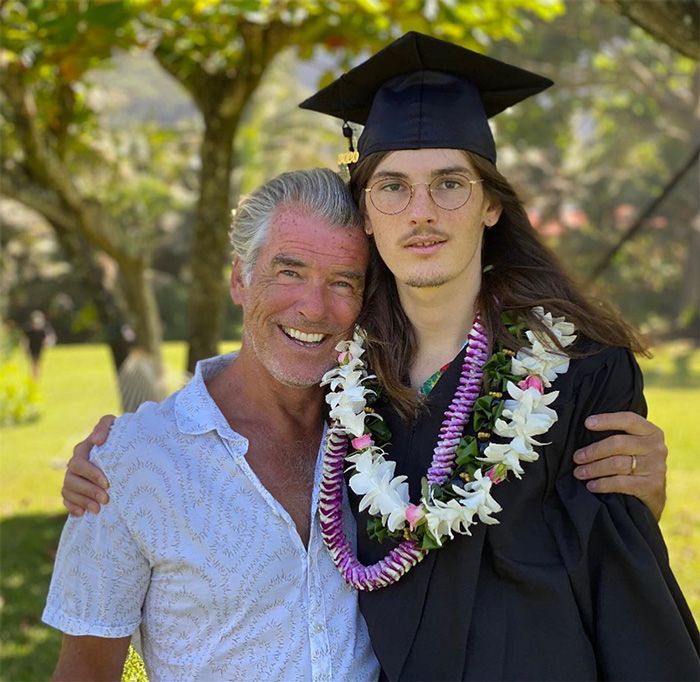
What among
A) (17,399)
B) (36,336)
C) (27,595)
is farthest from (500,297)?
(36,336)

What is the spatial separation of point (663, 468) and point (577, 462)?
226 mm

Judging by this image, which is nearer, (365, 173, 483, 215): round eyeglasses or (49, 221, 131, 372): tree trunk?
(365, 173, 483, 215): round eyeglasses

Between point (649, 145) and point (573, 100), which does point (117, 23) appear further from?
point (649, 145)

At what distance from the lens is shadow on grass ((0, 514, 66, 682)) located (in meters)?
4.98

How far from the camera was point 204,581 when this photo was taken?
2326mm

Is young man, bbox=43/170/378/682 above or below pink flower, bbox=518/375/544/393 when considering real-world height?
below

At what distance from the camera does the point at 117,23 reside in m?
4.53

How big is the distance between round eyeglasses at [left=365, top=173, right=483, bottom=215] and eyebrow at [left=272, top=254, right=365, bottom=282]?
204 millimetres

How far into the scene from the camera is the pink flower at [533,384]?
7.43 ft

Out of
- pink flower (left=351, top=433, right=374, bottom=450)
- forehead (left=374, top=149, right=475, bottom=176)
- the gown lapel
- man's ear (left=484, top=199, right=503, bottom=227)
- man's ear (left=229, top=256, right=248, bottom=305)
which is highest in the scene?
forehead (left=374, top=149, right=475, bottom=176)

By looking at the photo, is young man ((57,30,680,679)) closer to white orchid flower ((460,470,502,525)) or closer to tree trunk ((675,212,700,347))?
white orchid flower ((460,470,502,525))

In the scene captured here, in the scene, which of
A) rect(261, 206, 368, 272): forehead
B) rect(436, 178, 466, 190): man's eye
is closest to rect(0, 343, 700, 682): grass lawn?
rect(261, 206, 368, 272): forehead

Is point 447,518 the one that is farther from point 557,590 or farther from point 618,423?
point 618,423

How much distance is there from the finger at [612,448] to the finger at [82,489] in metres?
1.14
